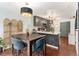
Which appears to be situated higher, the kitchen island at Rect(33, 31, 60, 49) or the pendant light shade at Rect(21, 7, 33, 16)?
the pendant light shade at Rect(21, 7, 33, 16)

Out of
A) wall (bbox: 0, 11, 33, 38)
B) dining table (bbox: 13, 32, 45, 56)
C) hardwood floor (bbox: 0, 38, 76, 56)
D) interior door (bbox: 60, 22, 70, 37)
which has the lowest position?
hardwood floor (bbox: 0, 38, 76, 56)

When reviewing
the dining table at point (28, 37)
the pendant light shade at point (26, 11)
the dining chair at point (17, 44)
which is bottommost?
the dining chair at point (17, 44)

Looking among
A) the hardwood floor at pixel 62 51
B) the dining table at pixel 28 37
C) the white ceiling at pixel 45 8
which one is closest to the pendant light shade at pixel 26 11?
the white ceiling at pixel 45 8

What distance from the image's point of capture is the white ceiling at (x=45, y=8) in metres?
2.11

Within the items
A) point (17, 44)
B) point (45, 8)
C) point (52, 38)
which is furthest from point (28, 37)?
point (45, 8)

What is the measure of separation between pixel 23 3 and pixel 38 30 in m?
0.46

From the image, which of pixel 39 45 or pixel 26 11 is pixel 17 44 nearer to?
pixel 39 45

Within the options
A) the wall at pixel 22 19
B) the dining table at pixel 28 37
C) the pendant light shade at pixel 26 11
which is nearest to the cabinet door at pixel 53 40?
the dining table at pixel 28 37

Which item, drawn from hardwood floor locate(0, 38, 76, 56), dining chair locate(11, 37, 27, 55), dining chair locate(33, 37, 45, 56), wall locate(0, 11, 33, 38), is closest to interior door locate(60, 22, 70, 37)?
hardwood floor locate(0, 38, 76, 56)

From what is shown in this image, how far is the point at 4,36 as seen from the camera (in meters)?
2.13

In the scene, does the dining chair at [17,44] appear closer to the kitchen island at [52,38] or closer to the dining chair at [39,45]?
the dining chair at [39,45]

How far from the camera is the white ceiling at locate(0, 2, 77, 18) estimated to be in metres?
2.11

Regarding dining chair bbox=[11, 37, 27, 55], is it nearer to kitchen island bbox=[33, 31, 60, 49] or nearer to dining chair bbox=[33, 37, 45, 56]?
dining chair bbox=[33, 37, 45, 56]

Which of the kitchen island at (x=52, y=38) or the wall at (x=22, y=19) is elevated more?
the wall at (x=22, y=19)
